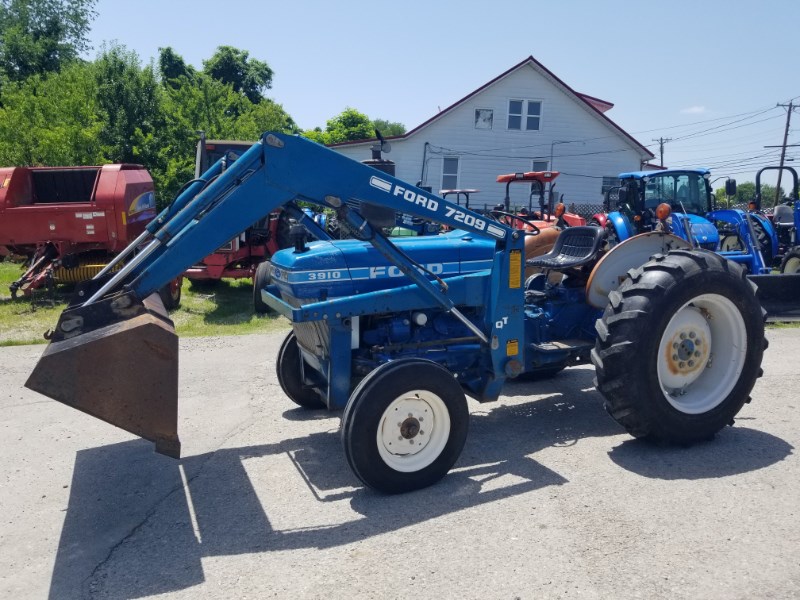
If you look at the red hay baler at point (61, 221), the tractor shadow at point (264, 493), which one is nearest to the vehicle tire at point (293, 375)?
the tractor shadow at point (264, 493)

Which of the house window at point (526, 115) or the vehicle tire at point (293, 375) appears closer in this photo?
the vehicle tire at point (293, 375)

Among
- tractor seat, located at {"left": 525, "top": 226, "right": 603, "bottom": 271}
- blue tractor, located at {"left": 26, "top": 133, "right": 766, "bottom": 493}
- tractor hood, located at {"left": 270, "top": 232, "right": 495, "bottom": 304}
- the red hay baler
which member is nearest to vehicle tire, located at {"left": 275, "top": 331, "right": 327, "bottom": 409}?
blue tractor, located at {"left": 26, "top": 133, "right": 766, "bottom": 493}

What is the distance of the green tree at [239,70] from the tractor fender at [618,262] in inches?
1638

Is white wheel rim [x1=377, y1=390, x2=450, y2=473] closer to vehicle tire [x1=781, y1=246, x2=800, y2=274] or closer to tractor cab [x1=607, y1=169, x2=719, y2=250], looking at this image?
tractor cab [x1=607, y1=169, x2=719, y2=250]

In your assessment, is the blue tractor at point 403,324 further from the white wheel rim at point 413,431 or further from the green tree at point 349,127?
the green tree at point 349,127

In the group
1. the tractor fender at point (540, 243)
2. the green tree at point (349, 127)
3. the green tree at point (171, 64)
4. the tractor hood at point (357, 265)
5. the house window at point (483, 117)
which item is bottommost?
the tractor hood at point (357, 265)

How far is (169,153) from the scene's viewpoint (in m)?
20.4

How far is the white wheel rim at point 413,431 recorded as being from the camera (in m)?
4.21

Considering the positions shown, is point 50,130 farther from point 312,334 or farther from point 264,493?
point 264,493

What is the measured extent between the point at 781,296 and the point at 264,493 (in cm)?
755

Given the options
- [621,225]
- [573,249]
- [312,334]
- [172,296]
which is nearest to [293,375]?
[312,334]

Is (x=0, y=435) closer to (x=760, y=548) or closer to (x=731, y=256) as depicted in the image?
(x=760, y=548)

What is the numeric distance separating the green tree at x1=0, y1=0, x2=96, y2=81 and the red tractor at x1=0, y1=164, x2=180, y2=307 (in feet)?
67.1

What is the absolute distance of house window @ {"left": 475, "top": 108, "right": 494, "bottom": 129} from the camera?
82.7ft
